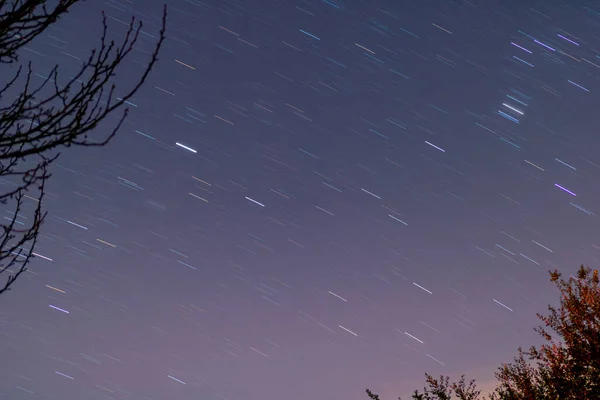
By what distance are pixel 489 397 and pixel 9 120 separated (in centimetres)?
1663

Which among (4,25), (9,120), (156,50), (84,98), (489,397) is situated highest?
(156,50)

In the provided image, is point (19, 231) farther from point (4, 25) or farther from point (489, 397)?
point (489, 397)

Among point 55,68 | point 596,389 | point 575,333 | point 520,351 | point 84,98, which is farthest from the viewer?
point 520,351

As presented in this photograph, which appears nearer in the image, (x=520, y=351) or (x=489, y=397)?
(x=520, y=351)

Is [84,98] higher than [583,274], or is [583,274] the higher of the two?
[583,274]

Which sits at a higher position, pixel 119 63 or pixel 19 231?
pixel 119 63

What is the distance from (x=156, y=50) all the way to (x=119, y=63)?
261 mm

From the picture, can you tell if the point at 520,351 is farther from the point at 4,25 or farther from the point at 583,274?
the point at 4,25

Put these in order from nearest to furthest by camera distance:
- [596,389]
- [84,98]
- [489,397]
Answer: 1. [84,98]
2. [596,389]
3. [489,397]

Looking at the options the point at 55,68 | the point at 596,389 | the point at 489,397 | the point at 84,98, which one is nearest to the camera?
the point at 84,98

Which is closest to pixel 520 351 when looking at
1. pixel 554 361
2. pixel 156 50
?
pixel 554 361

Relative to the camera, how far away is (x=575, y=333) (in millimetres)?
12109

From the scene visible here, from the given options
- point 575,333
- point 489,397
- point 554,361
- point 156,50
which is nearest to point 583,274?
point 575,333

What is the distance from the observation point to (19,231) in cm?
301
